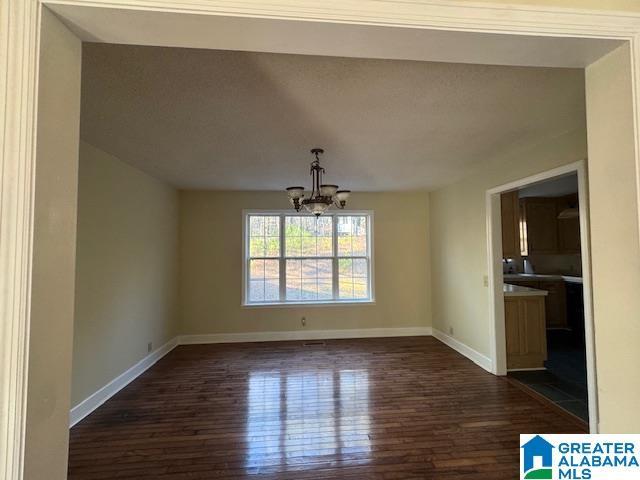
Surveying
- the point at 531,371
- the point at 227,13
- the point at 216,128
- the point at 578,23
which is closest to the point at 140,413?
the point at 216,128

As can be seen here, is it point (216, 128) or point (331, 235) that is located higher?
point (216, 128)

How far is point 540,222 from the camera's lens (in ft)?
19.7

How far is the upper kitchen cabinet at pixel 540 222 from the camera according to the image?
600 cm

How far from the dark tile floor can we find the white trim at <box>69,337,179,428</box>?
415 centimetres

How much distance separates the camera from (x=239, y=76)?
5.98ft

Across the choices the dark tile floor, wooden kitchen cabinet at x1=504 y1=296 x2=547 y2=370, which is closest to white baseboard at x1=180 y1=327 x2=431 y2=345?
wooden kitchen cabinet at x1=504 y1=296 x2=547 y2=370

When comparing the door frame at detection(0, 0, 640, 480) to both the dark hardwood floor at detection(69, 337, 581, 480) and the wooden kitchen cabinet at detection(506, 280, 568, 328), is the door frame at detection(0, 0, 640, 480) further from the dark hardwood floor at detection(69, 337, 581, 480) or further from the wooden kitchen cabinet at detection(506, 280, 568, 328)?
the wooden kitchen cabinet at detection(506, 280, 568, 328)

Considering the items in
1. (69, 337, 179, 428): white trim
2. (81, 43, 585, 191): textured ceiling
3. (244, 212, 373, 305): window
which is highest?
(81, 43, 585, 191): textured ceiling

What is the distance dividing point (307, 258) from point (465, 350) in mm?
2739

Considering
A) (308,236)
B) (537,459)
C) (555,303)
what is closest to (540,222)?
(555,303)

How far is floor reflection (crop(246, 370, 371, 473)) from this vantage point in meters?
2.25

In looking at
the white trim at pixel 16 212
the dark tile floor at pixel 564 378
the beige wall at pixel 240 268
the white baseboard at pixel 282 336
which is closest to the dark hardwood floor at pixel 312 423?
the dark tile floor at pixel 564 378

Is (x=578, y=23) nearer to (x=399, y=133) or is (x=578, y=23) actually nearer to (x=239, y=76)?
(x=239, y=76)

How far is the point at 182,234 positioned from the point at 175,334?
5.15 ft
